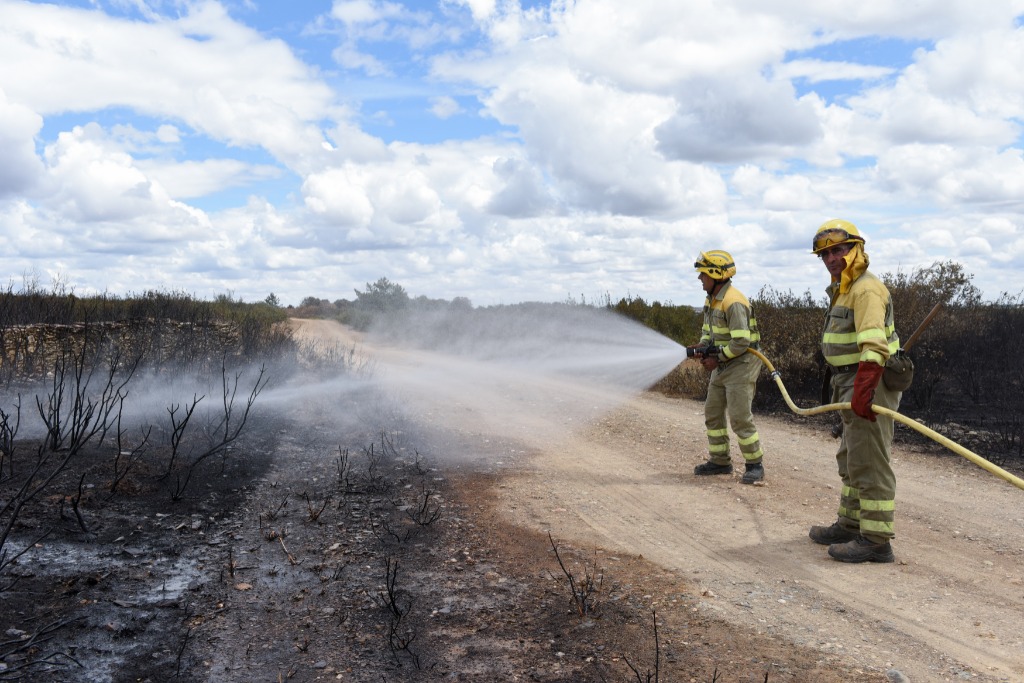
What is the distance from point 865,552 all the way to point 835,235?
2.36 metres

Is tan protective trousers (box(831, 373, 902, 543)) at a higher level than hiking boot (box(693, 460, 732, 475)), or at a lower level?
higher

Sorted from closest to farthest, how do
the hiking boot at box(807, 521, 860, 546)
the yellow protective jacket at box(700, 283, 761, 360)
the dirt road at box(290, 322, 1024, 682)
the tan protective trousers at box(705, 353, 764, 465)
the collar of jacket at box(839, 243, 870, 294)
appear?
the dirt road at box(290, 322, 1024, 682), the collar of jacket at box(839, 243, 870, 294), the hiking boot at box(807, 521, 860, 546), the yellow protective jacket at box(700, 283, 761, 360), the tan protective trousers at box(705, 353, 764, 465)

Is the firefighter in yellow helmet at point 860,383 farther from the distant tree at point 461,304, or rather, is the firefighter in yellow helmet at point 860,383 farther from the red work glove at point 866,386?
the distant tree at point 461,304

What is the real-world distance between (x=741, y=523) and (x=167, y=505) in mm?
4836

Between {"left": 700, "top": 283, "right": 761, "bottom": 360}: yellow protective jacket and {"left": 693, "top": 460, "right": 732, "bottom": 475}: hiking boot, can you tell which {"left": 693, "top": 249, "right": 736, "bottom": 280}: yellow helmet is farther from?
{"left": 693, "top": 460, "right": 732, "bottom": 475}: hiking boot

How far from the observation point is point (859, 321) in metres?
5.39

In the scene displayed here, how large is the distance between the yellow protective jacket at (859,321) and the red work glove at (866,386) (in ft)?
0.15

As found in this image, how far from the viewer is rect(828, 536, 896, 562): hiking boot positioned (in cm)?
555

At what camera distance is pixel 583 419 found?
11.4 meters

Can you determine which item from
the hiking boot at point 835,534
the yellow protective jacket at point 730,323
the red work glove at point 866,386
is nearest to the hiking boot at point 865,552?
the hiking boot at point 835,534

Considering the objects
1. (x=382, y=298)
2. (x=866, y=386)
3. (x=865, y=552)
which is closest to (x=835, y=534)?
(x=865, y=552)

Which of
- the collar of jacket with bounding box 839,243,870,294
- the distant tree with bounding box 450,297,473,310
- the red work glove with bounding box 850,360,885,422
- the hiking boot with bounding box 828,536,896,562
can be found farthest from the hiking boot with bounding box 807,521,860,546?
the distant tree with bounding box 450,297,473,310

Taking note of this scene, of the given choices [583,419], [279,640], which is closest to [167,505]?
[279,640]

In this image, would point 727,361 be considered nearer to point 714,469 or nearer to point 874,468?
point 714,469
